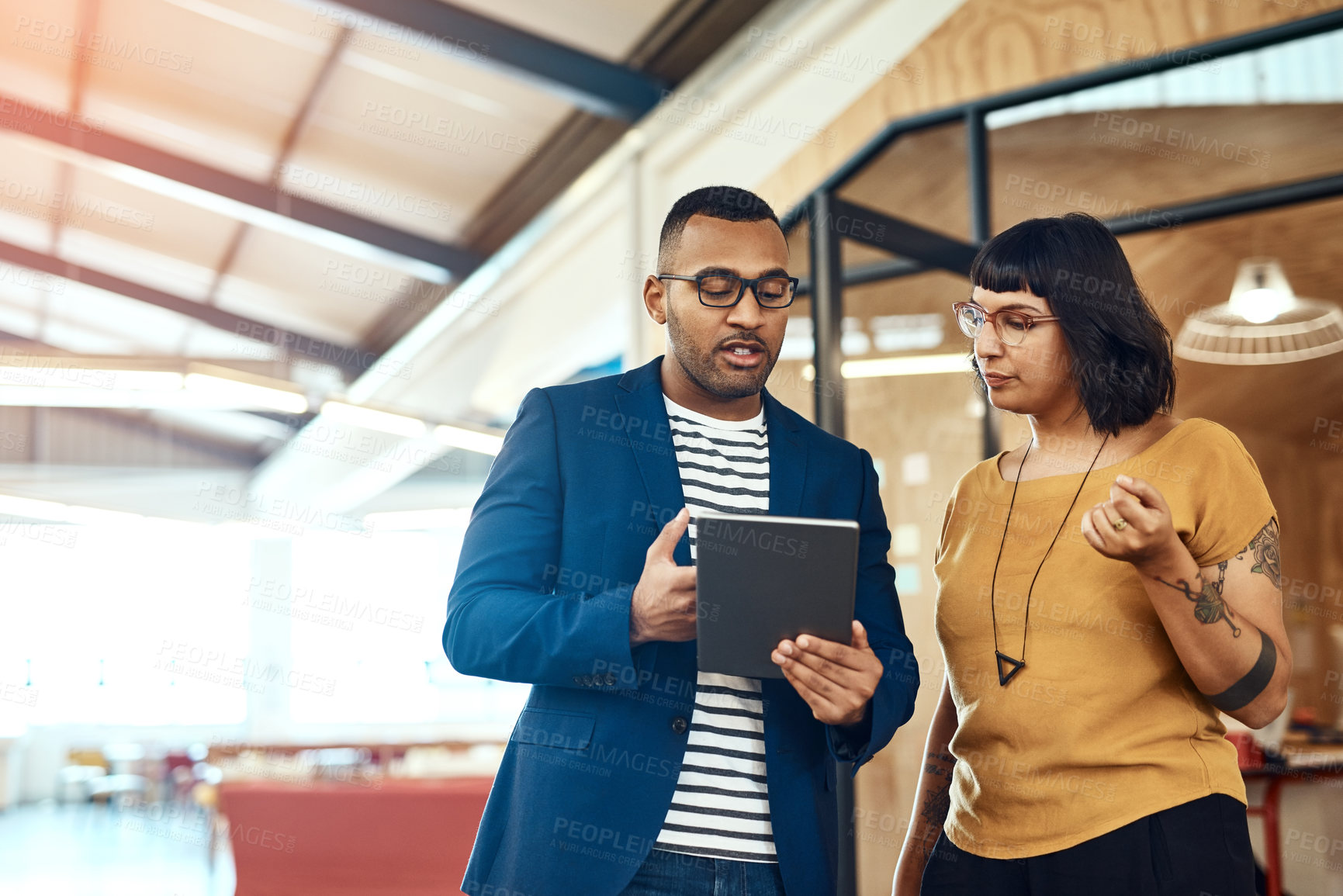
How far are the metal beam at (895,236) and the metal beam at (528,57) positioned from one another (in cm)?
353

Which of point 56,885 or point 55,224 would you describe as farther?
point 55,224

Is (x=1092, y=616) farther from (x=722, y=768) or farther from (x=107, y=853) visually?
(x=107, y=853)

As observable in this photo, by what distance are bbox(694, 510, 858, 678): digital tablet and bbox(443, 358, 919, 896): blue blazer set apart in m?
0.14

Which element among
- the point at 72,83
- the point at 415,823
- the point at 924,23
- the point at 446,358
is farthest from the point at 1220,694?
the point at 446,358

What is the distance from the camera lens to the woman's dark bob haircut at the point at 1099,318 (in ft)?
5.27

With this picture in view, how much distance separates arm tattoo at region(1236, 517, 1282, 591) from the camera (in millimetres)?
1451

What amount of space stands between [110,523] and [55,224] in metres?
3.53

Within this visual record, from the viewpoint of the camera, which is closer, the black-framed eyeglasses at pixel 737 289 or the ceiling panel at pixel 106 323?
the black-framed eyeglasses at pixel 737 289

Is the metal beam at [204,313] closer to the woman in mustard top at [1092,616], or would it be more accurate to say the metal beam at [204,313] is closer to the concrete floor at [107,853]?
the concrete floor at [107,853]

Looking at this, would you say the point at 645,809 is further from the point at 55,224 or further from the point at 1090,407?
the point at 55,224

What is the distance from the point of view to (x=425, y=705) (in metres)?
13.7

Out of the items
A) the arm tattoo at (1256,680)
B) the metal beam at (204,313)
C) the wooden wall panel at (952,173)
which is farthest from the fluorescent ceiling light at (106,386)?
the metal beam at (204,313)

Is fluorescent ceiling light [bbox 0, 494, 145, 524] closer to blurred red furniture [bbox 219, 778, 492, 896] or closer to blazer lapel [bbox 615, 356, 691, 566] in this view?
blurred red furniture [bbox 219, 778, 492, 896]

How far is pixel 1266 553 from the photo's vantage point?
1.46 metres
